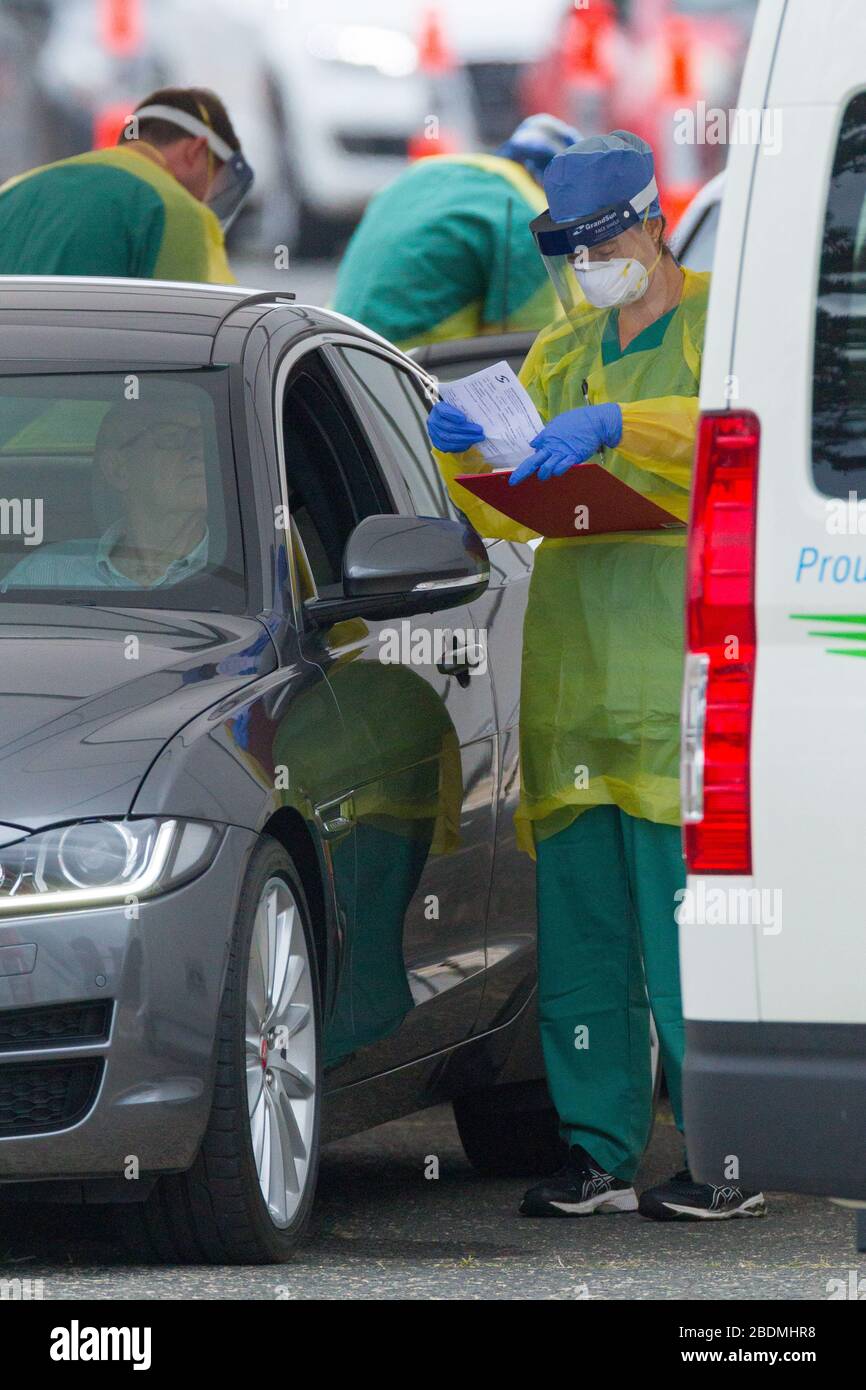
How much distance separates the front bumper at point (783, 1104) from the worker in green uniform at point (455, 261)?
5310 millimetres

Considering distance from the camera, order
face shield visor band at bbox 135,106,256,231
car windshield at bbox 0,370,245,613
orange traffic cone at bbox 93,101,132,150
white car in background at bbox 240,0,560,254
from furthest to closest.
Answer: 1. white car in background at bbox 240,0,560,254
2. orange traffic cone at bbox 93,101,132,150
3. face shield visor band at bbox 135,106,256,231
4. car windshield at bbox 0,370,245,613

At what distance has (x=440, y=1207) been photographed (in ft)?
20.0

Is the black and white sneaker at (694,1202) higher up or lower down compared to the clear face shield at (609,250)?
lower down

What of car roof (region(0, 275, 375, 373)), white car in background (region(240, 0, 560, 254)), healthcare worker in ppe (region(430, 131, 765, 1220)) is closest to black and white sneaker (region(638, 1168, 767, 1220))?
healthcare worker in ppe (region(430, 131, 765, 1220))

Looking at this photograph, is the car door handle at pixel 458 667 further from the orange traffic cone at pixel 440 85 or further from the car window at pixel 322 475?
the orange traffic cone at pixel 440 85

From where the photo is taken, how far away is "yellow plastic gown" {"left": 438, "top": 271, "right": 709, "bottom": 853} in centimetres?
561

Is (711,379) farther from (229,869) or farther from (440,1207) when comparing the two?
(440,1207)

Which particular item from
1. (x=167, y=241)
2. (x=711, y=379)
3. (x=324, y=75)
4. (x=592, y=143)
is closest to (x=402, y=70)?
(x=324, y=75)

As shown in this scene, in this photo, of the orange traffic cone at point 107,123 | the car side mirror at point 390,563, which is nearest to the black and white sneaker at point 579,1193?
the car side mirror at point 390,563

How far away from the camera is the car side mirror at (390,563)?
5379 mm

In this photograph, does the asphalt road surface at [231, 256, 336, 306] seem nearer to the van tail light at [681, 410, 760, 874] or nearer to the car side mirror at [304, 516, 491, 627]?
the car side mirror at [304, 516, 491, 627]

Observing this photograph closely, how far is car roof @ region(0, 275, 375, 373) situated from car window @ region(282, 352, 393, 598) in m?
0.14

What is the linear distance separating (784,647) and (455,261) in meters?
5.25

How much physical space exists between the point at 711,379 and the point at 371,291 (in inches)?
206
